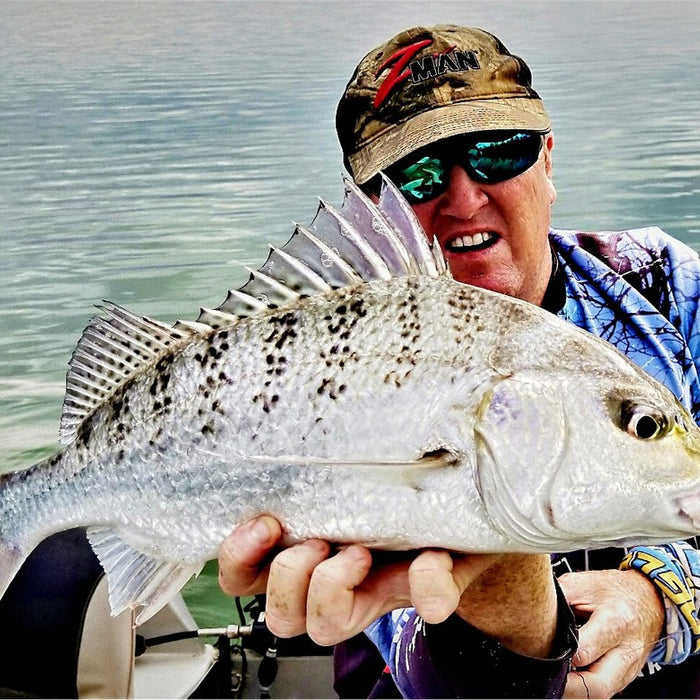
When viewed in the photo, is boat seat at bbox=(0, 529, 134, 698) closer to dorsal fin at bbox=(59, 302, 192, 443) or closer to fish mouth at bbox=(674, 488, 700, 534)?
dorsal fin at bbox=(59, 302, 192, 443)

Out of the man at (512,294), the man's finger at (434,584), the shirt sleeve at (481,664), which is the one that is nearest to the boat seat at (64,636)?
the man at (512,294)

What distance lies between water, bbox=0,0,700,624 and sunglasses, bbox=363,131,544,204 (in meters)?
2.52

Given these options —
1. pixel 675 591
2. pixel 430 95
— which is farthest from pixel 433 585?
pixel 430 95

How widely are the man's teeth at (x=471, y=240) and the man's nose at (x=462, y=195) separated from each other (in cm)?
7

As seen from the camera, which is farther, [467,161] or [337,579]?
[467,161]

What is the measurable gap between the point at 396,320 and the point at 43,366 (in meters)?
7.67

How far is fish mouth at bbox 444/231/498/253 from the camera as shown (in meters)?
2.17

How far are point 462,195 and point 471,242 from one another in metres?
0.13

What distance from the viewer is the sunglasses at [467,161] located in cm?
207

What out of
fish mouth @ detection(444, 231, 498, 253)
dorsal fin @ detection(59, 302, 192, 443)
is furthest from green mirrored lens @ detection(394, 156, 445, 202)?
dorsal fin @ detection(59, 302, 192, 443)

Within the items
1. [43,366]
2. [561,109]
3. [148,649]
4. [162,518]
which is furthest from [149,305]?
[561,109]

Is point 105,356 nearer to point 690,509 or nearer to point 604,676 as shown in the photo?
point 690,509

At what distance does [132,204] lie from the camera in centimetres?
1231

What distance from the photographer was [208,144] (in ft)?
49.3
